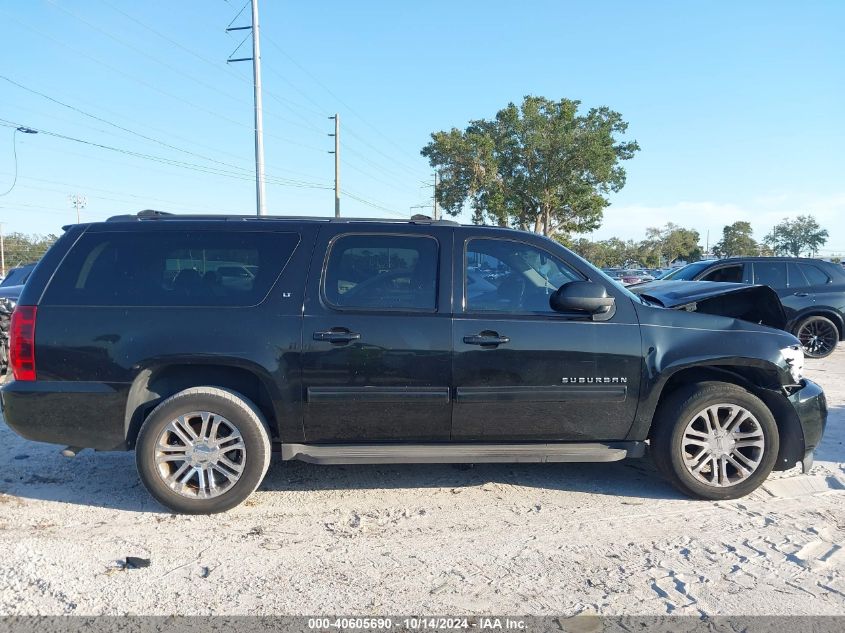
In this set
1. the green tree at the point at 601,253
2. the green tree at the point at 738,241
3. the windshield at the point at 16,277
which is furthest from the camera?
the green tree at the point at 738,241

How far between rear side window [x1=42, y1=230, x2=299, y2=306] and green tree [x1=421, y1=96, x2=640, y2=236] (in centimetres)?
2937

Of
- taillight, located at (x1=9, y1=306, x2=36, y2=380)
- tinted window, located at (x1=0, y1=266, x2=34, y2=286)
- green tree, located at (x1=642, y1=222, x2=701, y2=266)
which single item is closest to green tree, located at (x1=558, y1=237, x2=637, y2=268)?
green tree, located at (x1=642, y1=222, x2=701, y2=266)

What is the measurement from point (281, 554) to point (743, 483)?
10.1ft

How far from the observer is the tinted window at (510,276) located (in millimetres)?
4074

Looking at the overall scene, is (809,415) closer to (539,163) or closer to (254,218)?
(254,218)

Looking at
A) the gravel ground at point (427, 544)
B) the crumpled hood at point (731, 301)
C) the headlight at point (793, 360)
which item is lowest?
the gravel ground at point (427, 544)

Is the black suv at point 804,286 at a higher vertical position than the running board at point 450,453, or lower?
higher

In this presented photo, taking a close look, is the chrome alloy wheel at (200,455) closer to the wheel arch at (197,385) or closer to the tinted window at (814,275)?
the wheel arch at (197,385)

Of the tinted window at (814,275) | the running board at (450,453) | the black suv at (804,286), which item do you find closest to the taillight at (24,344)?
the running board at (450,453)

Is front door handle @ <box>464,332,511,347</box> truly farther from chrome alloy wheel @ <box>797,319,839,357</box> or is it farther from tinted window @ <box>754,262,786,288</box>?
chrome alloy wheel @ <box>797,319,839,357</box>

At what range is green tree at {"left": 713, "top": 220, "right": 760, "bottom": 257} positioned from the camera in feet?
244

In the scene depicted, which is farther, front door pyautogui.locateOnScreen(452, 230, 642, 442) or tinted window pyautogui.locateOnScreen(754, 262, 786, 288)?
tinted window pyautogui.locateOnScreen(754, 262, 786, 288)

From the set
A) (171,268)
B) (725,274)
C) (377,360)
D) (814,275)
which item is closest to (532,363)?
(377,360)

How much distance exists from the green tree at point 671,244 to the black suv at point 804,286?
249ft
